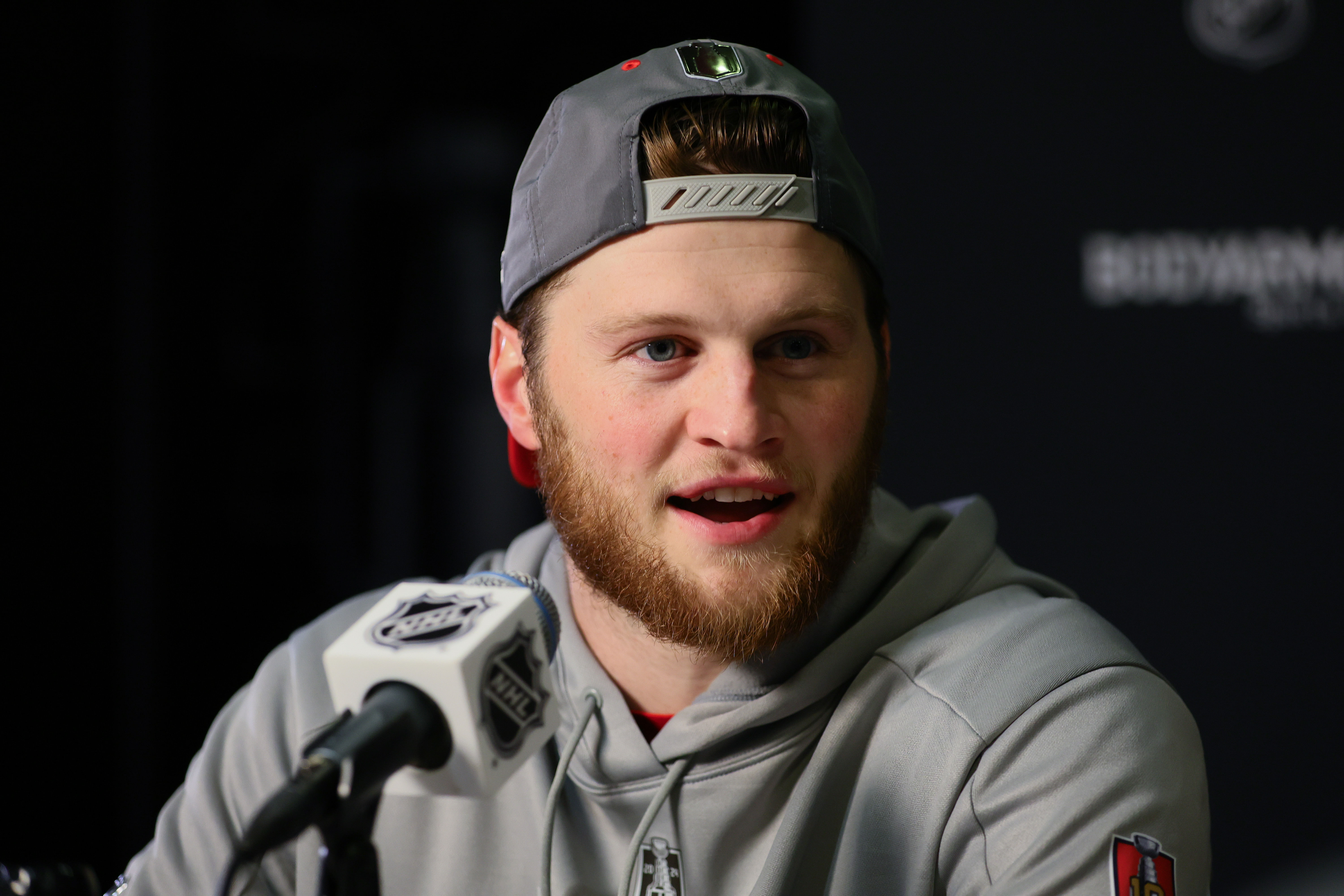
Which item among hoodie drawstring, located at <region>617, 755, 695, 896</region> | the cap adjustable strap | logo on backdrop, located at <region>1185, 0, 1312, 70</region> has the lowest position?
hoodie drawstring, located at <region>617, 755, 695, 896</region>

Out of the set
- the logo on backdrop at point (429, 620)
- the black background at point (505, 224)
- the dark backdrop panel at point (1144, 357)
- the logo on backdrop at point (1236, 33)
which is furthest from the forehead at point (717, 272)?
the logo on backdrop at point (1236, 33)

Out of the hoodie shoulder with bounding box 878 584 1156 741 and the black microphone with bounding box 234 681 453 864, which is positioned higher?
the black microphone with bounding box 234 681 453 864

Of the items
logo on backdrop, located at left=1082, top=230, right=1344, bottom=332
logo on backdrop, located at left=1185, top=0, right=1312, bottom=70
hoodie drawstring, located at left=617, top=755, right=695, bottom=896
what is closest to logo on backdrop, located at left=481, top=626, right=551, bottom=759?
hoodie drawstring, located at left=617, top=755, right=695, bottom=896

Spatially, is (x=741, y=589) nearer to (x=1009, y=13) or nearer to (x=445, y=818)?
(x=445, y=818)

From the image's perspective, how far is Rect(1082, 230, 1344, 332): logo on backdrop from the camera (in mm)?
2215

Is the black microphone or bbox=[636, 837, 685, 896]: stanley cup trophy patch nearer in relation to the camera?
the black microphone

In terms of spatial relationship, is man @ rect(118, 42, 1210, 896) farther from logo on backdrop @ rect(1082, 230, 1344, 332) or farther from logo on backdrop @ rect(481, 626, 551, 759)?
logo on backdrop @ rect(1082, 230, 1344, 332)

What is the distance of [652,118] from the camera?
116 cm

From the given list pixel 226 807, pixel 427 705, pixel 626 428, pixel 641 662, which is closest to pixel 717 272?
pixel 626 428

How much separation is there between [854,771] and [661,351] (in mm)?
470

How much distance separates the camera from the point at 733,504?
1130 mm

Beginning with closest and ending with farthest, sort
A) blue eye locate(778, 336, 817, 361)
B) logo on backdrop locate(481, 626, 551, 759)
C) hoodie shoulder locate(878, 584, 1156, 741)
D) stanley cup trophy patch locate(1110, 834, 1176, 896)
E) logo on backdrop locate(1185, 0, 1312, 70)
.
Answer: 1. logo on backdrop locate(481, 626, 551, 759)
2. stanley cup trophy patch locate(1110, 834, 1176, 896)
3. hoodie shoulder locate(878, 584, 1156, 741)
4. blue eye locate(778, 336, 817, 361)
5. logo on backdrop locate(1185, 0, 1312, 70)

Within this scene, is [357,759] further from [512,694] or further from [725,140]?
[725,140]

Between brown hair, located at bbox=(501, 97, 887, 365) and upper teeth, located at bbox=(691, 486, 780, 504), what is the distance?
283mm
